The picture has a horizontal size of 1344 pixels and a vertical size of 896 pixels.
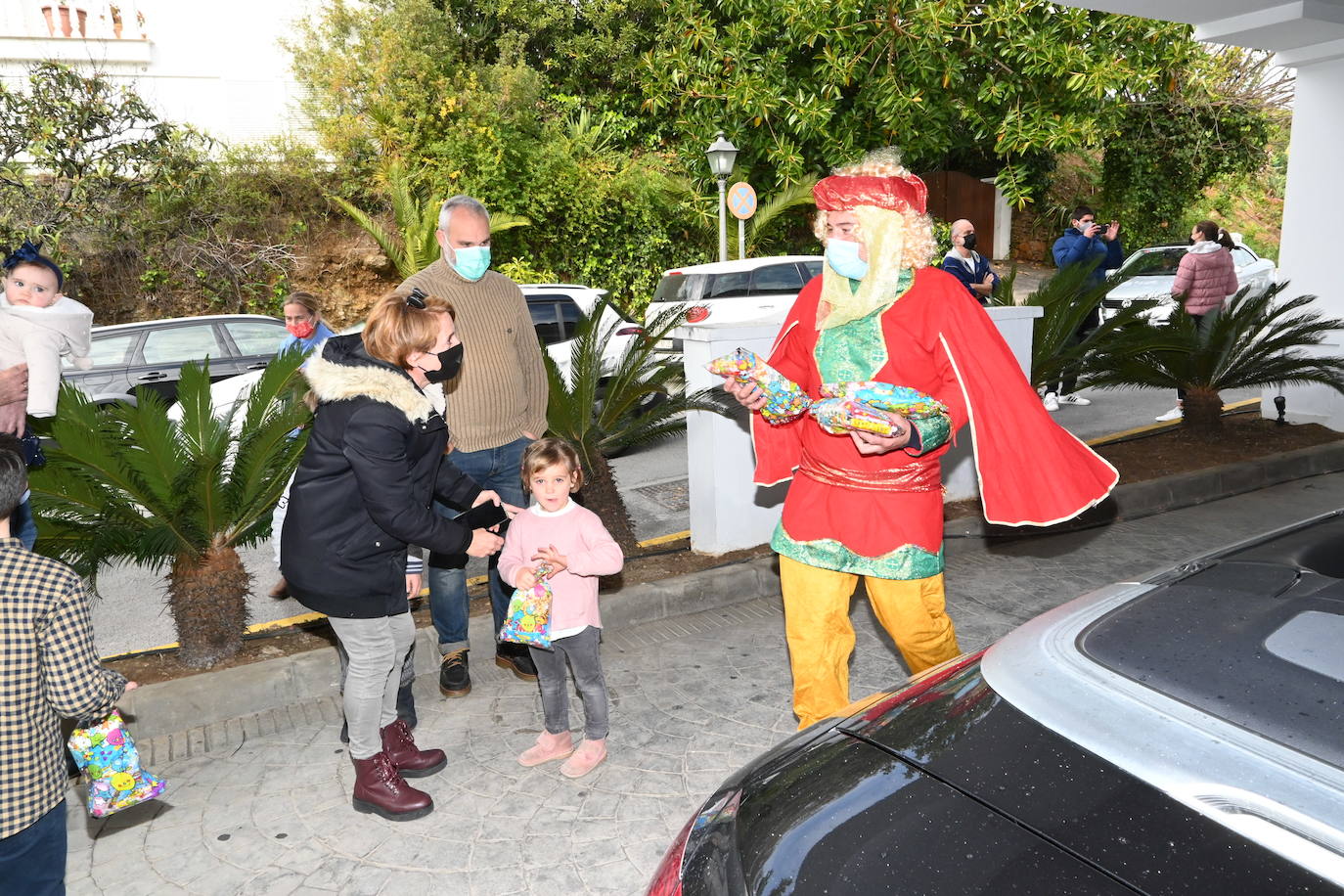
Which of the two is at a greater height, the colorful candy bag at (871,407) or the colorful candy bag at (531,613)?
the colorful candy bag at (871,407)

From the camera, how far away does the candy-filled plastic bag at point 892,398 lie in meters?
2.99

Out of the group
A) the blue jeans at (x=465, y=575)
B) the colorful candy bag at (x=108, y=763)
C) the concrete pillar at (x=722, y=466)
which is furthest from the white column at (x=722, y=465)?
the colorful candy bag at (x=108, y=763)

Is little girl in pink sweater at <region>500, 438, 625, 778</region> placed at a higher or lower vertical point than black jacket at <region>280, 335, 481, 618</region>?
lower

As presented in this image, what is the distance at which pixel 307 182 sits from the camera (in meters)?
16.6

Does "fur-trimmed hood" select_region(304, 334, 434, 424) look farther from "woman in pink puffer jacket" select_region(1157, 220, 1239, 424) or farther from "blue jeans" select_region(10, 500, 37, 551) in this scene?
"woman in pink puffer jacket" select_region(1157, 220, 1239, 424)

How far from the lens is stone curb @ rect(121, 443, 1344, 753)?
413 cm

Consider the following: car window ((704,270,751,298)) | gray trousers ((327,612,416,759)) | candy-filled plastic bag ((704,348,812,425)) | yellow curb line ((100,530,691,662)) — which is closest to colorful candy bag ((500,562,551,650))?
gray trousers ((327,612,416,759))

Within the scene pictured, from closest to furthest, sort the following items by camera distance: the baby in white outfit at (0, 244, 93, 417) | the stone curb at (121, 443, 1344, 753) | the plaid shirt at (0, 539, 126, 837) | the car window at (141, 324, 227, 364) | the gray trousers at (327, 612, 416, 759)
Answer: the plaid shirt at (0, 539, 126, 837) → the gray trousers at (327, 612, 416, 759) → the baby in white outfit at (0, 244, 93, 417) → the stone curb at (121, 443, 1344, 753) → the car window at (141, 324, 227, 364)

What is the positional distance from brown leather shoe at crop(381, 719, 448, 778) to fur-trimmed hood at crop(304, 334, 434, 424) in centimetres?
130

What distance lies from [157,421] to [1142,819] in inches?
163

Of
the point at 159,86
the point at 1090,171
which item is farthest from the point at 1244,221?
the point at 159,86

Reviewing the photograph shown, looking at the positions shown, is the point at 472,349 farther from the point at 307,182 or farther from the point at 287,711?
the point at 307,182

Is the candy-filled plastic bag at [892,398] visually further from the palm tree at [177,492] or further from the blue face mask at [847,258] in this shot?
the palm tree at [177,492]

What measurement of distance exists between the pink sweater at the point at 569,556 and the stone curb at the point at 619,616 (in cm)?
132
